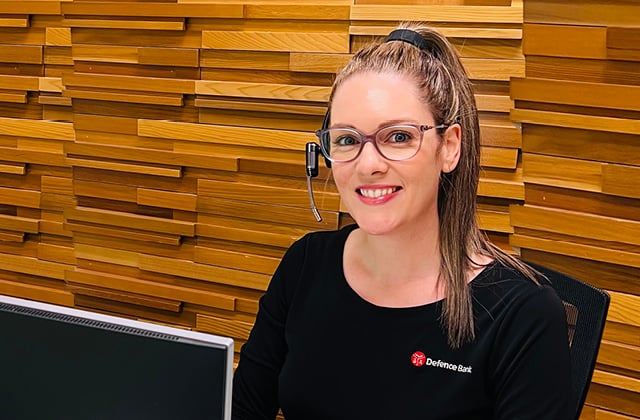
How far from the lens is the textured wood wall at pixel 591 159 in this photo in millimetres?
2170

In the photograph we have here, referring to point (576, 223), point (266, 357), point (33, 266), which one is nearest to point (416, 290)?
point (266, 357)

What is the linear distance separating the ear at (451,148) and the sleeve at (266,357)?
0.42 metres

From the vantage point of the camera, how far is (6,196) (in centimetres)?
315

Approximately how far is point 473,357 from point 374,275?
28 cm

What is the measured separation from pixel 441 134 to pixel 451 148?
0.15 ft

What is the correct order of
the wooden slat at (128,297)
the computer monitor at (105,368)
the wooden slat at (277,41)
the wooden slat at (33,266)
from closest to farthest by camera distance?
the computer monitor at (105,368) < the wooden slat at (277,41) < the wooden slat at (128,297) < the wooden slat at (33,266)

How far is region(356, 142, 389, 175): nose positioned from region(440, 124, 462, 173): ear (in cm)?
14

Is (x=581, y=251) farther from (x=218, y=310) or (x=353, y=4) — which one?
(x=218, y=310)

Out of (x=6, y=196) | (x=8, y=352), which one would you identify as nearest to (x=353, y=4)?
(x=6, y=196)

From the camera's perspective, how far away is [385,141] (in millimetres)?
1571

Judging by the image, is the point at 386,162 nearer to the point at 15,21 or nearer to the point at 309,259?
the point at 309,259

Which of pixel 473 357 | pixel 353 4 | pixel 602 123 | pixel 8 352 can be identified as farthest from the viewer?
pixel 353 4

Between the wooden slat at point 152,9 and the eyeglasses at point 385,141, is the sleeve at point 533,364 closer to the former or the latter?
the eyeglasses at point 385,141

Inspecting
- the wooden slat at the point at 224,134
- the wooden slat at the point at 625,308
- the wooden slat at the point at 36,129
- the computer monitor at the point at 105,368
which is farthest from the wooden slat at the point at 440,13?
the computer monitor at the point at 105,368
